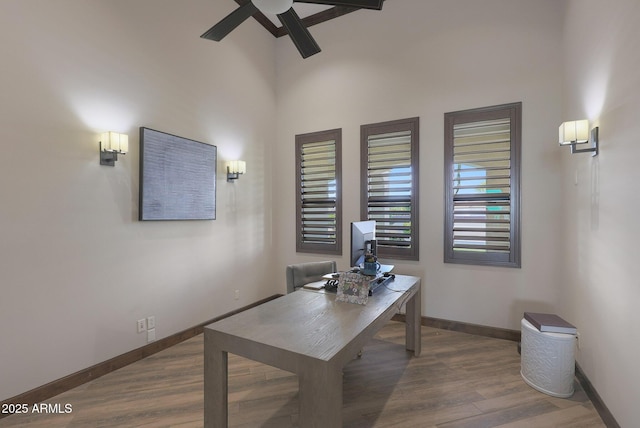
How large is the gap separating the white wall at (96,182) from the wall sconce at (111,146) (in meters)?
0.06

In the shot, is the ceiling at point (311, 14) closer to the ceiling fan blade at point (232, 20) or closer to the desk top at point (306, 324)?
the ceiling fan blade at point (232, 20)

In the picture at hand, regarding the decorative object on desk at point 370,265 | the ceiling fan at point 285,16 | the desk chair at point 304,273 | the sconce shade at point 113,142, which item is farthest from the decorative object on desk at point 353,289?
the sconce shade at point 113,142

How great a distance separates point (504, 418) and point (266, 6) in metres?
3.20

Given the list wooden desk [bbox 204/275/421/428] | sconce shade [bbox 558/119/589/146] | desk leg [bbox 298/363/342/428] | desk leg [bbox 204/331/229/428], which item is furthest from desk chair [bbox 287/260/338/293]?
sconce shade [bbox 558/119/589/146]

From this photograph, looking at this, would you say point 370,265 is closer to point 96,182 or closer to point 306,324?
point 306,324

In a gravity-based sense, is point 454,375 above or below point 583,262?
below

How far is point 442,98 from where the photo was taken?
3529mm

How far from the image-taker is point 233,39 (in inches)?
153

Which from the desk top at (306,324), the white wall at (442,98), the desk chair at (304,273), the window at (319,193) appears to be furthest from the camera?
the window at (319,193)

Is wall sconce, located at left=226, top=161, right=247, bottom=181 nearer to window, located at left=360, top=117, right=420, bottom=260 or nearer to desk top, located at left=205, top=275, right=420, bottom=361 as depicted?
window, located at left=360, top=117, right=420, bottom=260

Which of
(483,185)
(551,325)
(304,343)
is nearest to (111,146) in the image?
(304,343)

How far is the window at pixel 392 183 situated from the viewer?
3.68 m

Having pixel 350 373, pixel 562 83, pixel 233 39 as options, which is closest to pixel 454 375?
pixel 350 373

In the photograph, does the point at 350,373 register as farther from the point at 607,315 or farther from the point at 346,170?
the point at 346,170
